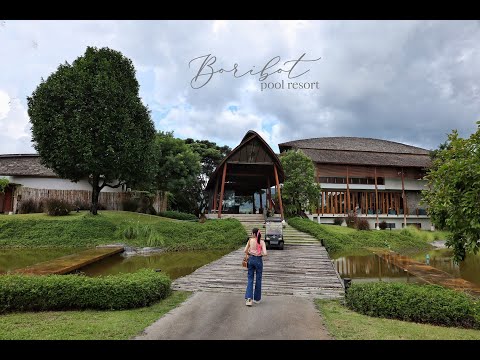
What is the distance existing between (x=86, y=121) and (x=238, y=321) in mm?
16459

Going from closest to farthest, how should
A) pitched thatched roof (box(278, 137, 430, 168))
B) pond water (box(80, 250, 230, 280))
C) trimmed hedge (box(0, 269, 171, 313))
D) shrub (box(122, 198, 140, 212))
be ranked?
trimmed hedge (box(0, 269, 171, 313)), pond water (box(80, 250, 230, 280)), shrub (box(122, 198, 140, 212)), pitched thatched roof (box(278, 137, 430, 168))

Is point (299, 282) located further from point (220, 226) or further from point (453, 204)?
point (220, 226)

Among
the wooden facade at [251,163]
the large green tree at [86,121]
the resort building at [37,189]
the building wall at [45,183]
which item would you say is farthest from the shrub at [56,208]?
the wooden facade at [251,163]

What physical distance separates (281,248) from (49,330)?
40.8ft

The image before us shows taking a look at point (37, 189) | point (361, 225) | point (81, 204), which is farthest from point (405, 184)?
point (37, 189)

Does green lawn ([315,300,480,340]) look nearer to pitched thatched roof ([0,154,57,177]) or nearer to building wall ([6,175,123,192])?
building wall ([6,175,123,192])

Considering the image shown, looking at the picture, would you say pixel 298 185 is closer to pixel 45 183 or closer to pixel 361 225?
pixel 361 225

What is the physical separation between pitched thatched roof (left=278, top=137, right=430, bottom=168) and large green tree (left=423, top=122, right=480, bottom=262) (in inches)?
1030

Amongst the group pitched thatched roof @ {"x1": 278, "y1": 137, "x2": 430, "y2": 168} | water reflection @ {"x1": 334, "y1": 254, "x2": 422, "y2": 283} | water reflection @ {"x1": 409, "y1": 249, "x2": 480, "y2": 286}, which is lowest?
water reflection @ {"x1": 409, "y1": 249, "x2": 480, "y2": 286}

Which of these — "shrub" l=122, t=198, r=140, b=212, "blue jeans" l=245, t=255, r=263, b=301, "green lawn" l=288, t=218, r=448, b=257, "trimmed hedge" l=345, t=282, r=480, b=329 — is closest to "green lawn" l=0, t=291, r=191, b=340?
"blue jeans" l=245, t=255, r=263, b=301

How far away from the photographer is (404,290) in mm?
6586

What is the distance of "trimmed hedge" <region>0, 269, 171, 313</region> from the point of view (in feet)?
20.8
